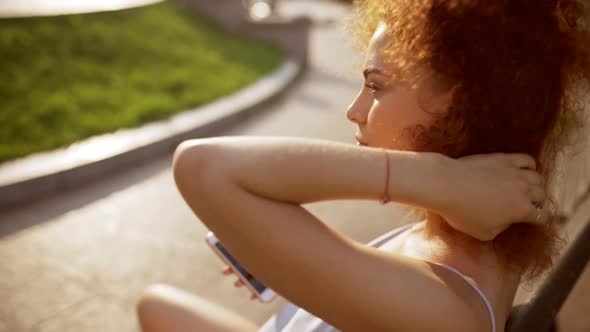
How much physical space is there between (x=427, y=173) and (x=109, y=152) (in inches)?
153

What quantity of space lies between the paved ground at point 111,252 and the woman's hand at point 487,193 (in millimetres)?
1322

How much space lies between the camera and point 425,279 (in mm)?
979

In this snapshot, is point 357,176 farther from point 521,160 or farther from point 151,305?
point 151,305

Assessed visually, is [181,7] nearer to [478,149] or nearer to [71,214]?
[71,214]

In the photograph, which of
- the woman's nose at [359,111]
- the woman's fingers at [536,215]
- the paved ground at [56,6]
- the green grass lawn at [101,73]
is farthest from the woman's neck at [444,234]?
the paved ground at [56,6]

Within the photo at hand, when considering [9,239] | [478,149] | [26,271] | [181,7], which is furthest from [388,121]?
[181,7]

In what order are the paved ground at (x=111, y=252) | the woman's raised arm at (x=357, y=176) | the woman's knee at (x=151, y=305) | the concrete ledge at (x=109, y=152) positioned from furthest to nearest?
the concrete ledge at (x=109, y=152)
the paved ground at (x=111, y=252)
the woman's knee at (x=151, y=305)
the woman's raised arm at (x=357, y=176)

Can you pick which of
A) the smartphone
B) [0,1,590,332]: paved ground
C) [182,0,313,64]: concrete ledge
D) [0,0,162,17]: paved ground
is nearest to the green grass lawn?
[0,0,162,17]: paved ground

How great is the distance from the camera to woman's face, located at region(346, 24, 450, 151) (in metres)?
1.09

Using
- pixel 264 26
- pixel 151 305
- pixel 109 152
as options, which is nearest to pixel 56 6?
pixel 264 26

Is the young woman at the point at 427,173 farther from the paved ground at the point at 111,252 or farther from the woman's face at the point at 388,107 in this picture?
the paved ground at the point at 111,252

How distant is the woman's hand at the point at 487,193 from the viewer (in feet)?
2.98

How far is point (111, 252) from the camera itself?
3.26 metres

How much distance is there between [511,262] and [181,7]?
954cm
